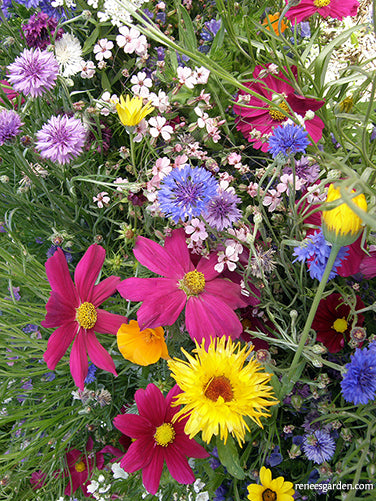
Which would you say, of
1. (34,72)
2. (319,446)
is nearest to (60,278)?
(34,72)

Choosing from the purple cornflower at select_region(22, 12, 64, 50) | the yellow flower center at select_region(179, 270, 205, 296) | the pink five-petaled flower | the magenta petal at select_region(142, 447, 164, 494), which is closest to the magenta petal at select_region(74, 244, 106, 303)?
the pink five-petaled flower

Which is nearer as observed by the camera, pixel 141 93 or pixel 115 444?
pixel 141 93

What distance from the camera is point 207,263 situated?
47cm

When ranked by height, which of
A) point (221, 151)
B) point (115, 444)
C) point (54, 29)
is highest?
point (54, 29)

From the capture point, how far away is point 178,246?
0.46m

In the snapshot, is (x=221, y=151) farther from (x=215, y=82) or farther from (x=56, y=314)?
(x=56, y=314)

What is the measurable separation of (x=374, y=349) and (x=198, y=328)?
0.17 m

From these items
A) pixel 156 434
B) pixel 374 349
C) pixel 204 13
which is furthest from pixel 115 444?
pixel 204 13

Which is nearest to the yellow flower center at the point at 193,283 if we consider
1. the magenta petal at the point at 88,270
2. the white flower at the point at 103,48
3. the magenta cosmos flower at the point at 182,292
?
the magenta cosmos flower at the point at 182,292

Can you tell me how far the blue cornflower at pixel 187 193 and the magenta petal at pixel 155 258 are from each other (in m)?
0.07

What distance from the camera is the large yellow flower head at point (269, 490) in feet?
1.59

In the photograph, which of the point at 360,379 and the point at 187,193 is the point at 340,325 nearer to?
A: the point at 360,379

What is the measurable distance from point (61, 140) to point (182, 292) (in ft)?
0.71

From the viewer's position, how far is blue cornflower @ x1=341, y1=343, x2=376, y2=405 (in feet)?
1.20
